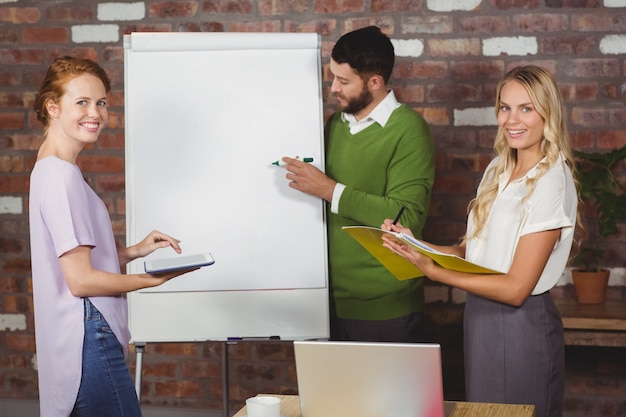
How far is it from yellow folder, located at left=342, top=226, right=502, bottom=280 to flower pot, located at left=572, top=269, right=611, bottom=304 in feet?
3.06

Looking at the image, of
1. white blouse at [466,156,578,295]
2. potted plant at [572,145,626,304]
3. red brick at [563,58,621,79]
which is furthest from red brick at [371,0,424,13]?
white blouse at [466,156,578,295]

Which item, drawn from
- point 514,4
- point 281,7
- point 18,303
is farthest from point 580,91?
point 18,303

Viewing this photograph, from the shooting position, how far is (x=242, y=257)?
268 cm

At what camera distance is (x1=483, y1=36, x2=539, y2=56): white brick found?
308 centimetres

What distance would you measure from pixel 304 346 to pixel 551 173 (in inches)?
36.2

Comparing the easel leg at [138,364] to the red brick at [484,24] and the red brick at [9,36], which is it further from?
the red brick at [484,24]

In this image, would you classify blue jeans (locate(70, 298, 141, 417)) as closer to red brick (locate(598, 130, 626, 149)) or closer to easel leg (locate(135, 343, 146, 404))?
easel leg (locate(135, 343, 146, 404))

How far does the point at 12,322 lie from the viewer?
355cm

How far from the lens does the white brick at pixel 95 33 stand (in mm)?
3371

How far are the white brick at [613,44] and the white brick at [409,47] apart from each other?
2.17ft

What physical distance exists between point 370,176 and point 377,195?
7cm

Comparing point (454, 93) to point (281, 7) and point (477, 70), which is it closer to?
point (477, 70)

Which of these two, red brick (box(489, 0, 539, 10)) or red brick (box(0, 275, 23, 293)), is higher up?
red brick (box(489, 0, 539, 10))

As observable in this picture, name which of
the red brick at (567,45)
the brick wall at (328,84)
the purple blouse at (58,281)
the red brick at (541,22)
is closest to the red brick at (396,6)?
the brick wall at (328,84)
